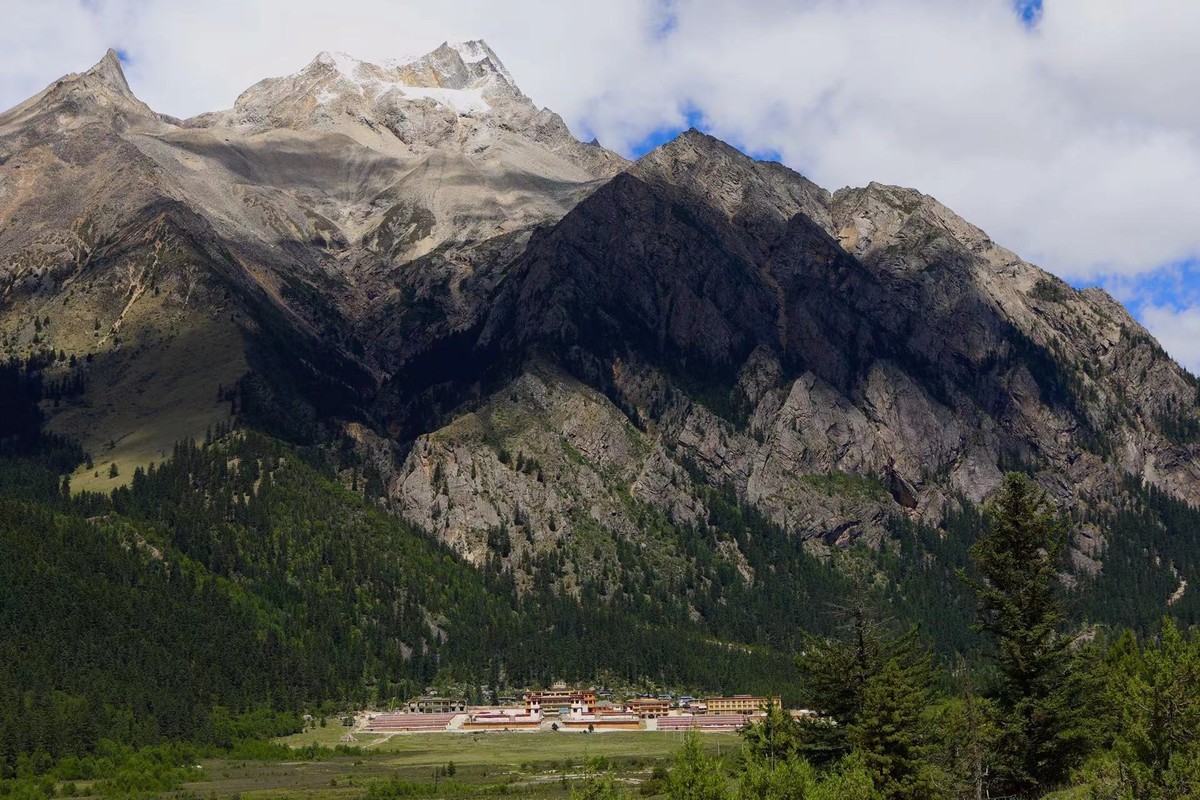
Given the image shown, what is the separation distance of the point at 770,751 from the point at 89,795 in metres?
129

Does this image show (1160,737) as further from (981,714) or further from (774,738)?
(774,738)

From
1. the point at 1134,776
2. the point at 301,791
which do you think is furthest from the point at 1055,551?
the point at 301,791

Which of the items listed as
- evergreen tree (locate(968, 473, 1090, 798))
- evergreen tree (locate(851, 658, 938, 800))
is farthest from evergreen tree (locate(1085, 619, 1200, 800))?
evergreen tree (locate(851, 658, 938, 800))

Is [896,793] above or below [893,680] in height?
below

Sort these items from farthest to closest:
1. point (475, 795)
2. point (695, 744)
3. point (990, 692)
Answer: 1. point (475, 795)
2. point (990, 692)
3. point (695, 744)

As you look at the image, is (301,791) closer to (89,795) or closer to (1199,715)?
(89,795)

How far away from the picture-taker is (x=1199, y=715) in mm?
75062

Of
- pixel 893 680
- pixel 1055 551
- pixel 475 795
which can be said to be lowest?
pixel 475 795

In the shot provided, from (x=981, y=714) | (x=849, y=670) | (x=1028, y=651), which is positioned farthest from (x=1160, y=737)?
(x=849, y=670)

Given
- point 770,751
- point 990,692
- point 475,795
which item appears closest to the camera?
point 990,692

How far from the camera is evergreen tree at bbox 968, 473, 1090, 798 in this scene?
301ft

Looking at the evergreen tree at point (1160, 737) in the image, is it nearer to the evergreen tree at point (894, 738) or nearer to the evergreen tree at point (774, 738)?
the evergreen tree at point (894, 738)

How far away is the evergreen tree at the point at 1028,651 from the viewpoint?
91.9 m

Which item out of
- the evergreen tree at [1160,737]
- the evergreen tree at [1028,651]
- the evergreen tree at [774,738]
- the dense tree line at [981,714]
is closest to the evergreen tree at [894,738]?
the dense tree line at [981,714]
